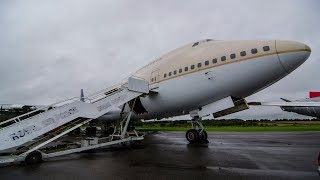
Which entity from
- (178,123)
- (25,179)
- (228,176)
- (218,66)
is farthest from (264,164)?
(178,123)

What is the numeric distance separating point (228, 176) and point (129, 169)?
8.73 ft

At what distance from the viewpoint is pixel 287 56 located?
32.2 ft

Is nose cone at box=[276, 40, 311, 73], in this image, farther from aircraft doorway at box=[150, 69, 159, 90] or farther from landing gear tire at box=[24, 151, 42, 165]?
landing gear tire at box=[24, 151, 42, 165]

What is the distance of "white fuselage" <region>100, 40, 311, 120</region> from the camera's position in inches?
395

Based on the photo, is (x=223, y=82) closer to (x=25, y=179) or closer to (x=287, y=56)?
(x=287, y=56)

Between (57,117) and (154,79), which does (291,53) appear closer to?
(154,79)

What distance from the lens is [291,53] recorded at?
9797 mm

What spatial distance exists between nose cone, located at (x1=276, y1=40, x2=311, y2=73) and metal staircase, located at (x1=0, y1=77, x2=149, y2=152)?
6.53 meters

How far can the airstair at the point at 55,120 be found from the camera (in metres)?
8.86

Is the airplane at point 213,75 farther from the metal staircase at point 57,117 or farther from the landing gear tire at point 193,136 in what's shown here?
the metal staircase at point 57,117

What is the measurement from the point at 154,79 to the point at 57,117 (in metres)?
5.77

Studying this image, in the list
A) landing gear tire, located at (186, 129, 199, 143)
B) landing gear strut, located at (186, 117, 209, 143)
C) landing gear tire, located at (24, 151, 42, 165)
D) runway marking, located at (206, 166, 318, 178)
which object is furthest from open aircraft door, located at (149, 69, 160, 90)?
runway marking, located at (206, 166, 318, 178)

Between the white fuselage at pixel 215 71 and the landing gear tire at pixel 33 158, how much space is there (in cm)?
650

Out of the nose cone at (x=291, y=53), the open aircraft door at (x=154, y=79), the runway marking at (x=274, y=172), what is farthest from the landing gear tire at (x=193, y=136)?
the runway marking at (x=274, y=172)
